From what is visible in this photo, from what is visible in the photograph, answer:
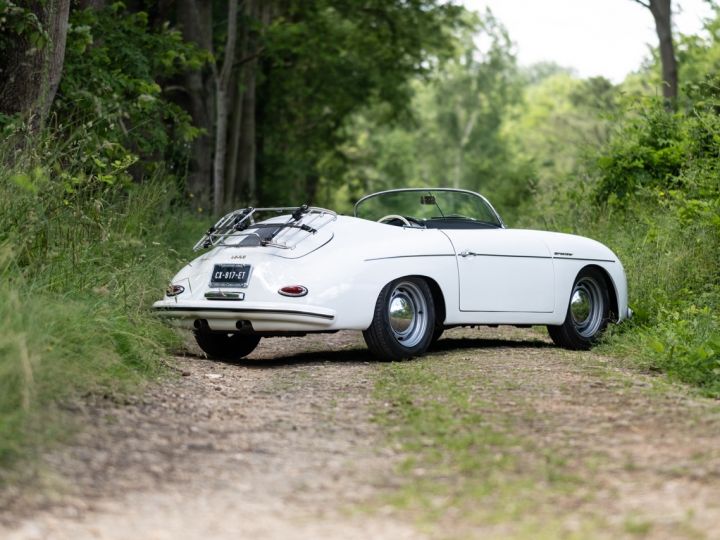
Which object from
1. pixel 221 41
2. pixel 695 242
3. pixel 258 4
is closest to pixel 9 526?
pixel 695 242

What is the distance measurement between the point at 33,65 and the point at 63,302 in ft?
12.5

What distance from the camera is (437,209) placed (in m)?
10.6

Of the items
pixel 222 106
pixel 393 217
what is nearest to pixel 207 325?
pixel 393 217

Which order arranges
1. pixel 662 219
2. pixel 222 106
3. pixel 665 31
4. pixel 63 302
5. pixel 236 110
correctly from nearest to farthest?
pixel 63 302
pixel 662 219
pixel 665 31
pixel 222 106
pixel 236 110

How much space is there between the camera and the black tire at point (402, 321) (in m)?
9.17

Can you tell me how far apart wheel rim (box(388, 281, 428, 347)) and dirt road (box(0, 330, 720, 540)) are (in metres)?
1.06

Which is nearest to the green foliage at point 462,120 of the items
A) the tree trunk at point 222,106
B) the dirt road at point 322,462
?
the tree trunk at point 222,106

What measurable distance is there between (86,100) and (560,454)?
7865mm

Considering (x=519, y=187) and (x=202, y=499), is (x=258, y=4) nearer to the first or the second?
(x=519, y=187)

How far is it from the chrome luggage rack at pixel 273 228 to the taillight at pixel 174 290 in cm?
34

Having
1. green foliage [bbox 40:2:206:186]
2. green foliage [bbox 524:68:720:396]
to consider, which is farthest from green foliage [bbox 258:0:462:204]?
green foliage [bbox 524:68:720:396]

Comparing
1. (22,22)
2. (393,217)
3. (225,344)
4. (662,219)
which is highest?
(22,22)

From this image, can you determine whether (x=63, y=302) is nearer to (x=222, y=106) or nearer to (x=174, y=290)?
(x=174, y=290)

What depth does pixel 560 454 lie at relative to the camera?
5441mm
